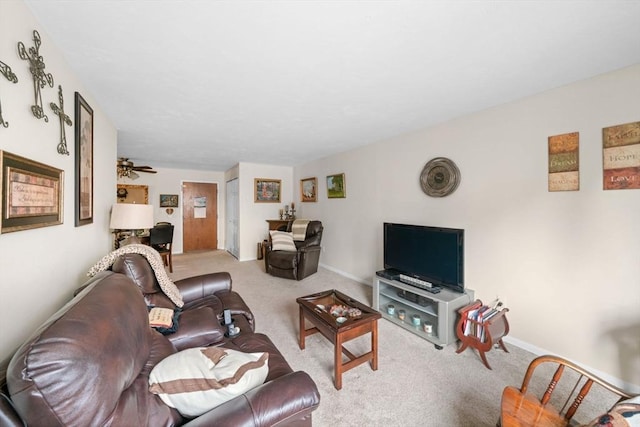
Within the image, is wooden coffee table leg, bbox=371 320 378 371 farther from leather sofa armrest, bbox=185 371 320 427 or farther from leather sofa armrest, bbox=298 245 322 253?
leather sofa armrest, bbox=298 245 322 253

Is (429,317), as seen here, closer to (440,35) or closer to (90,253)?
(440,35)

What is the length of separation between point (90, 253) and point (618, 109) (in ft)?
13.7

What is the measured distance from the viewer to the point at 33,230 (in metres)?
→ 1.16

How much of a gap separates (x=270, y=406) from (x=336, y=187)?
3.75 meters

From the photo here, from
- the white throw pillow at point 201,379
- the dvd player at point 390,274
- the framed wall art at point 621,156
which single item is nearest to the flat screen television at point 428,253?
the dvd player at point 390,274

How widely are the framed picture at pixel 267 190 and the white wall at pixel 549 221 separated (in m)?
3.42

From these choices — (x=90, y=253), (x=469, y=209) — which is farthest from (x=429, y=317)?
(x=90, y=253)

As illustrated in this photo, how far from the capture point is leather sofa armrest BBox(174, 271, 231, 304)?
6.85ft

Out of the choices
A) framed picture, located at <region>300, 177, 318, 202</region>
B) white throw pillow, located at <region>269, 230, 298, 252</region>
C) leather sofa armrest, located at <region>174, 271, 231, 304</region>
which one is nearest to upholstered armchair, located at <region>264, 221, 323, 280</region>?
white throw pillow, located at <region>269, 230, 298, 252</region>

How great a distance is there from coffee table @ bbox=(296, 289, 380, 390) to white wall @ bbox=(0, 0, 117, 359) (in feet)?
5.24

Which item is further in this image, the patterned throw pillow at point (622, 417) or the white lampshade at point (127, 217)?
the white lampshade at point (127, 217)

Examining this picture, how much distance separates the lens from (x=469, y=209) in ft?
8.22

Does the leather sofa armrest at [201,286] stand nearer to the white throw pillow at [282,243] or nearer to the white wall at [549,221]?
the white throw pillow at [282,243]

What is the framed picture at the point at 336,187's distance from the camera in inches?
166
